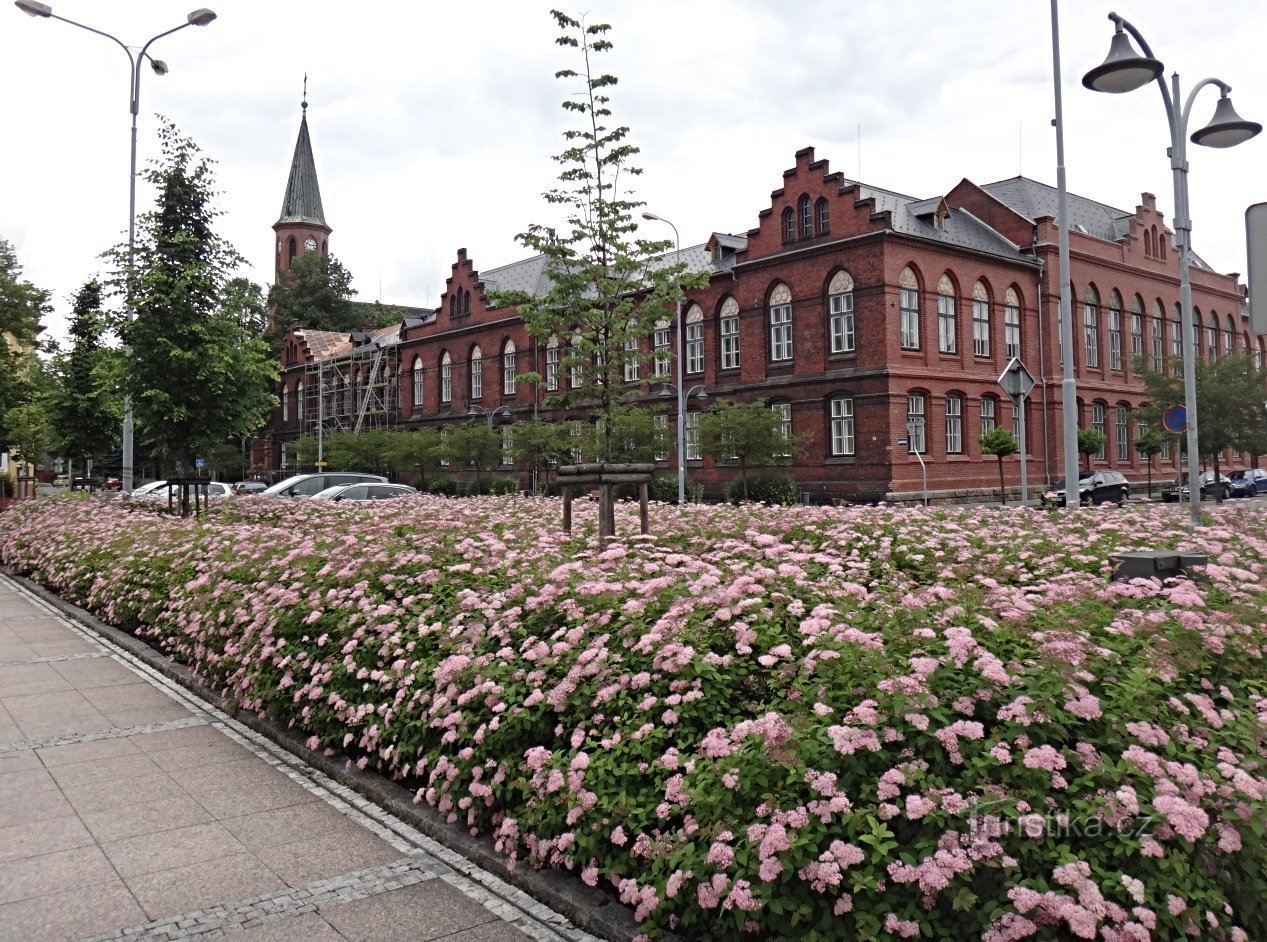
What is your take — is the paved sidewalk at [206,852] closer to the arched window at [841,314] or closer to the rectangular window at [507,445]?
the arched window at [841,314]

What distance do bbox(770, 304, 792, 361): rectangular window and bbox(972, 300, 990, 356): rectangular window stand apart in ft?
25.9

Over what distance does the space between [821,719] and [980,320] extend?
40279mm

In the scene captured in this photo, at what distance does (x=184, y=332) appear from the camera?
648 inches

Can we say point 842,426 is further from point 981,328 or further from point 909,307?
point 981,328

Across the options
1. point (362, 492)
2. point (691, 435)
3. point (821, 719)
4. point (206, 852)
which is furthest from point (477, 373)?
point (821, 719)

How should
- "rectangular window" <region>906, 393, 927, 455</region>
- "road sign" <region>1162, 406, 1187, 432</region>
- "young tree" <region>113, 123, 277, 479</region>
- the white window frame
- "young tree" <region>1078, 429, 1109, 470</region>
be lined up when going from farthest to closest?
"young tree" <region>1078, 429, 1109, 470</region> → the white window frame → "rectangular window" <region>906, 393, 927, 455</region> → "road sign" <region>1162, 406, 1187, 432</region> → "young tree" <region>113, 123, 277, 479</region>

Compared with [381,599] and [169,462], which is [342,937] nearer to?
[381,599]

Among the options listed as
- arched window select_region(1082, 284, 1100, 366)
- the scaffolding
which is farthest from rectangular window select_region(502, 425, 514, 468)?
arched window select_region(1082, 284, 1100, 366)

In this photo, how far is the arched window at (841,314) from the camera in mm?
37438

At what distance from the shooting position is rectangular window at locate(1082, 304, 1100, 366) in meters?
45.4

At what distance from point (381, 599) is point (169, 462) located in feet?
54.3

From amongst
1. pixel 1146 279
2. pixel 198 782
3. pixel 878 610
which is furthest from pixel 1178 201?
pixel 1146 279

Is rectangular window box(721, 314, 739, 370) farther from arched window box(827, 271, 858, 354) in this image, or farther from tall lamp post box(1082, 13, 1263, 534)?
tall lamp post box(1082, 13, 1263, 534)

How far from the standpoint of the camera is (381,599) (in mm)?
6438
